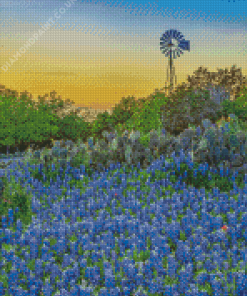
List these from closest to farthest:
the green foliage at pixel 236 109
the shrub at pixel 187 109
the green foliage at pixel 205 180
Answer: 1. the green foliage at pixel 205 180
2. the shrub at pixel 187 109
3. the green foliage at pixel 236 109

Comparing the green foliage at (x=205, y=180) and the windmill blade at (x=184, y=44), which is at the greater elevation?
the windmill blade at (x=184, y=44)

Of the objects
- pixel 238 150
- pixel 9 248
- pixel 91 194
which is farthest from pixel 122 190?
pixel 238 150

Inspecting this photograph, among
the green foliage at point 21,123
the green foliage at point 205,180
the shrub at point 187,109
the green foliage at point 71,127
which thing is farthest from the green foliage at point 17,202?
the green foliage at point 71,127

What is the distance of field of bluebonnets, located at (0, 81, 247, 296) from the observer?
390 centimetres

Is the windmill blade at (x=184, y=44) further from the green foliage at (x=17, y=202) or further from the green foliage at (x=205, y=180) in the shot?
the green foliage at (x=17, y=202)

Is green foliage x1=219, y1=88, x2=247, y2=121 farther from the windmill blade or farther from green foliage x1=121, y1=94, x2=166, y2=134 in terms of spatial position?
the windmill blade

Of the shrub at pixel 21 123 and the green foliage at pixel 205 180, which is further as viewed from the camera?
the shrub at pixel 21 123

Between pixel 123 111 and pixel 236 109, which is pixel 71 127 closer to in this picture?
pixel 123 111

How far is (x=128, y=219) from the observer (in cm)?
554

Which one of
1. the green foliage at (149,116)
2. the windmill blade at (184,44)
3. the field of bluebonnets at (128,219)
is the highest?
the windmill blade at (184,44)

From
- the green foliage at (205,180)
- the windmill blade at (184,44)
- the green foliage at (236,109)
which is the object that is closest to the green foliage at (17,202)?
the green foliage at (205,180)

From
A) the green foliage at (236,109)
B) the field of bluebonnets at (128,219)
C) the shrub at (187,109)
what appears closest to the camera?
the field of bluebonnets at (128,219)

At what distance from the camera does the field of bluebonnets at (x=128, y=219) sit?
3.90 m

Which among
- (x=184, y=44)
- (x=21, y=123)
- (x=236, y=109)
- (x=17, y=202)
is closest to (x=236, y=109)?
(x=236, y=109)
